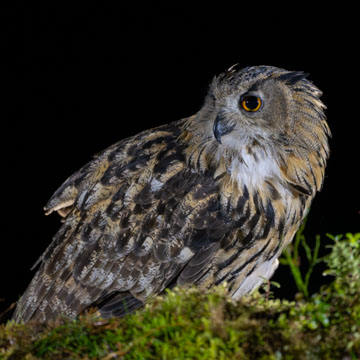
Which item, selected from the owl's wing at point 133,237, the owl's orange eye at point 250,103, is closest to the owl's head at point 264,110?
the owl's orange eye at point 250,103

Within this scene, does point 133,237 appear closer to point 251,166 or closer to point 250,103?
point 251,166

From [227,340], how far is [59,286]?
145cm

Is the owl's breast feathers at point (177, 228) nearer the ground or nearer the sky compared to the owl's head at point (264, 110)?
nearer the ground

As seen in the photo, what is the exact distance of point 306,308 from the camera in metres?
1.23

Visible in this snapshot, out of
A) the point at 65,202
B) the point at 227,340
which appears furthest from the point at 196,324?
the point at 65,202

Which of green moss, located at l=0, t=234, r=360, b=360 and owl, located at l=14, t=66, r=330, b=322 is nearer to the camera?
green moss, located at l=0, t=234, r=360, b=360

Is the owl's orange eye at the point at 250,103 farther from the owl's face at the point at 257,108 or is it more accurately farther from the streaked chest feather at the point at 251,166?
Result: the streaked chest feather at the point at 251,166

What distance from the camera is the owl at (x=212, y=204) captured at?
2.28 metres

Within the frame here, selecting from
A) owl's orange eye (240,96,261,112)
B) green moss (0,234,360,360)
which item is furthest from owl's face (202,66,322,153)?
green moss (0,234,360,360)

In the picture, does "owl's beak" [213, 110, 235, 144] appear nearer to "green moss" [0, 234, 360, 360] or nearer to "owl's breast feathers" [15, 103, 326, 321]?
"owl's breast feathers" [15, 103, 326, 321]

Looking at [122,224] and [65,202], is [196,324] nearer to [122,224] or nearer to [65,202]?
[122,224]

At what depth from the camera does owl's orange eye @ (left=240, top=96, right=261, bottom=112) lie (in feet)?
7.40

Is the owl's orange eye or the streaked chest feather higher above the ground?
the owl's orange eye

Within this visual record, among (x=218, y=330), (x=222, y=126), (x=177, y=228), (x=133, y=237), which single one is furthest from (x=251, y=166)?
(x=218, y=330)
